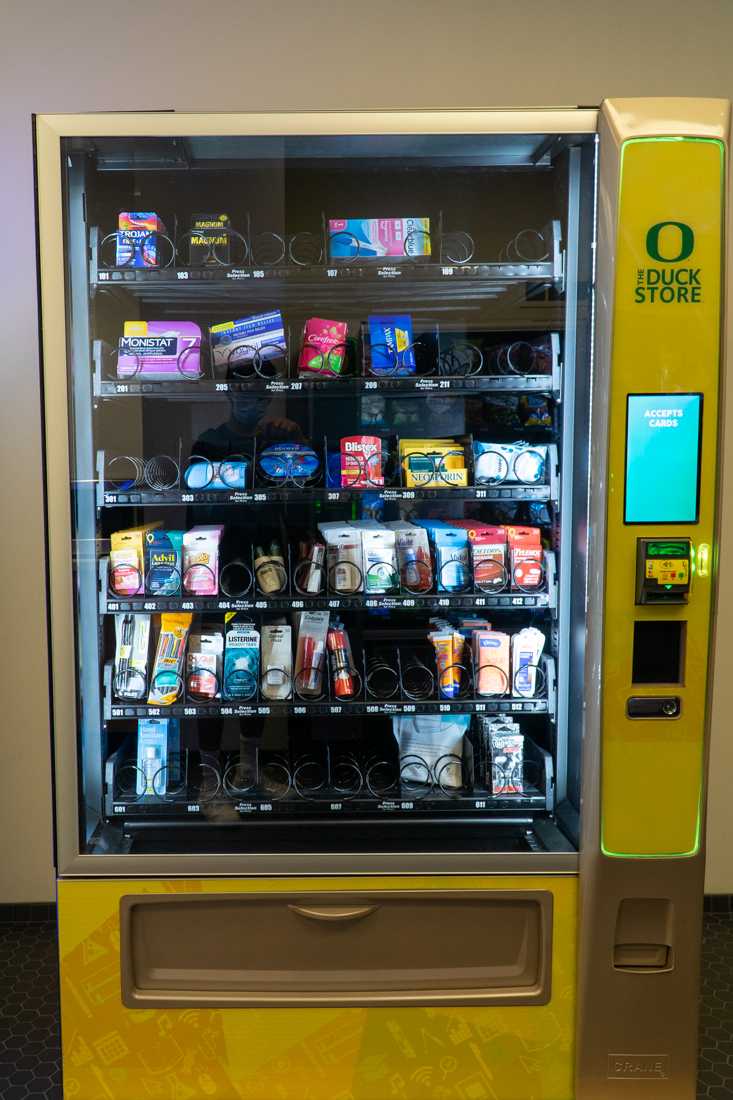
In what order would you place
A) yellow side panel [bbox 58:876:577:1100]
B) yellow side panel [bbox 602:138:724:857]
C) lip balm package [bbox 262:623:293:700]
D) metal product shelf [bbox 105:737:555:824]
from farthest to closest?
lip balm package [bbox 262:623:293:700], metal product shelf [bbox 105:737:555:824], yellow side panel [bbox 58:876:577:1100], yellow side panel [bbox 602:138:724:857]

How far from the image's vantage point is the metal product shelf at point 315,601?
192 cm

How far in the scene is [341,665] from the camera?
6.97 ft

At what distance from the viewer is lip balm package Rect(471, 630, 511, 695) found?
2.09 metres

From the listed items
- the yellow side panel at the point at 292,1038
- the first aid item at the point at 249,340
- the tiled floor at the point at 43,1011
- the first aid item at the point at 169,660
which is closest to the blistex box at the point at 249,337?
the first aid item at the point at 249,340

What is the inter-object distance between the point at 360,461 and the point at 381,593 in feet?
1.12

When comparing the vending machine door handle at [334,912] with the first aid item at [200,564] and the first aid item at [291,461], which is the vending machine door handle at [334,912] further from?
the first aid item at [291,461]

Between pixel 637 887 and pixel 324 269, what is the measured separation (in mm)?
1564

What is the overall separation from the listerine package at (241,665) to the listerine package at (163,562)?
7.8 inches

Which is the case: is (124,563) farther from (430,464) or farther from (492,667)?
(492,667)

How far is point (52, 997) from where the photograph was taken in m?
2.50

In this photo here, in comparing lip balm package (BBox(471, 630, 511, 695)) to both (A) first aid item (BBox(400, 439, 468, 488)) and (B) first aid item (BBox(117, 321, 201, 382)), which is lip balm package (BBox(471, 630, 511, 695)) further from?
(B) first aid item (BBox(117, 321, 201, 382))

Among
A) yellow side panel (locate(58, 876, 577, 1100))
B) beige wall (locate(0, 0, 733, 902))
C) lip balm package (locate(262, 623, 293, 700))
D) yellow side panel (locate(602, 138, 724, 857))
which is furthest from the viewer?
beige wall (locate(0, 0, 733, 902))

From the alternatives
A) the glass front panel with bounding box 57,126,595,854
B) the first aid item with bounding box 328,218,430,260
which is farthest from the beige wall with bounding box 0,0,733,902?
the first aid item with bounding box 328,218,430,260

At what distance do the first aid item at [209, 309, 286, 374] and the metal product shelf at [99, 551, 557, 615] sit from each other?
58 centimetres
